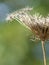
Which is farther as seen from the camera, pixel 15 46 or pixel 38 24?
pixel 15 46

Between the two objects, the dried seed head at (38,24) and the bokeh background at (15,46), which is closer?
the dried seed head at (38,24)

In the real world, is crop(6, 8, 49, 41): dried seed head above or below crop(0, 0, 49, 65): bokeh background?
below

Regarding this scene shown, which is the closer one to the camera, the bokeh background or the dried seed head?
the dried seed head

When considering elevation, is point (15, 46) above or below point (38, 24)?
above

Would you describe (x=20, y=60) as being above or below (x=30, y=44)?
below

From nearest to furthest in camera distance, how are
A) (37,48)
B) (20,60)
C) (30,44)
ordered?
1. (20,60)
2. (30,44)
3. (37,48)

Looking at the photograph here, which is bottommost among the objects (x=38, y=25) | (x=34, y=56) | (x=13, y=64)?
(x=38, y=25)

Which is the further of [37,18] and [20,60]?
[20,60]

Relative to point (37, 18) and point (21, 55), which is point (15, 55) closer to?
point (21, 55)

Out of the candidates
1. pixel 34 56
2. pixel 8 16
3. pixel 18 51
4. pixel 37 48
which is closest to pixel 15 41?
pixel 18 51

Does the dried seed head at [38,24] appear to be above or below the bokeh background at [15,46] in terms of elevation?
below

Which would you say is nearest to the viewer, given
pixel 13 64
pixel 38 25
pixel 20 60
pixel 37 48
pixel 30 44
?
pixel 38 25
